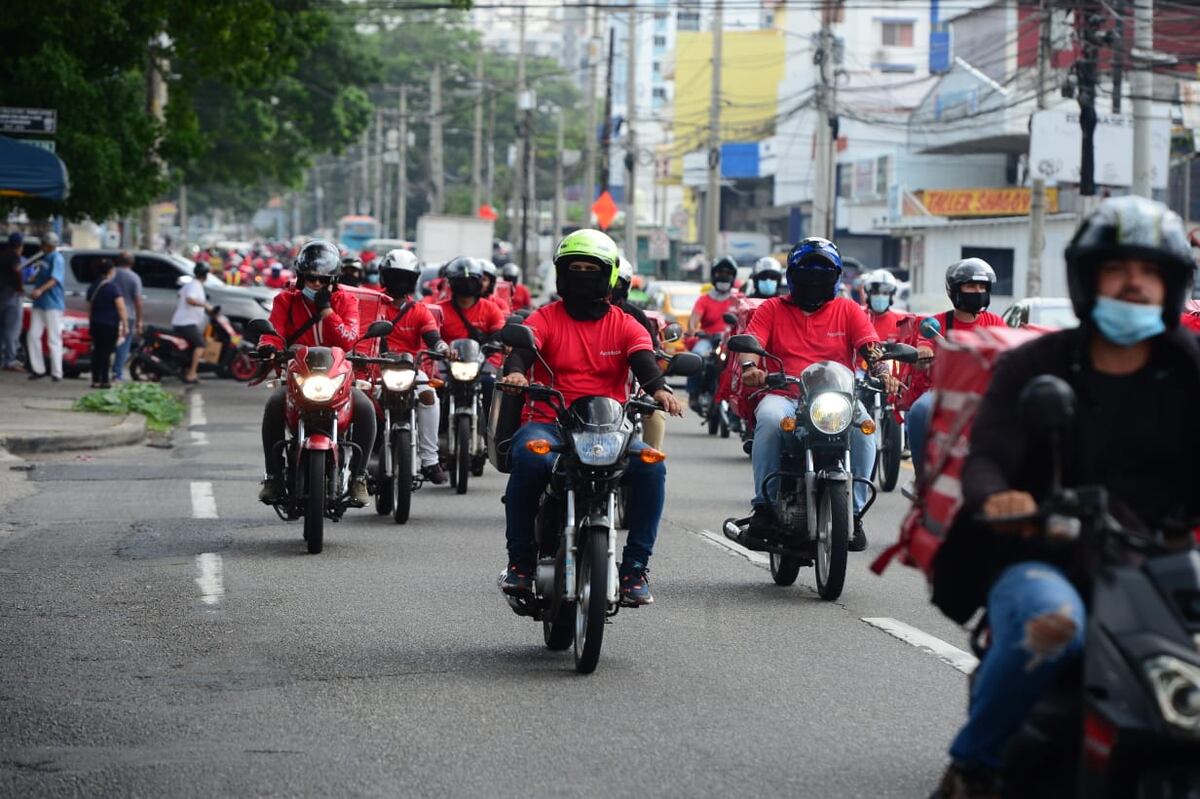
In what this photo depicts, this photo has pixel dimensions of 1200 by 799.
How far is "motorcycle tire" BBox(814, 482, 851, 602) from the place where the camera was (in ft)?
33.0

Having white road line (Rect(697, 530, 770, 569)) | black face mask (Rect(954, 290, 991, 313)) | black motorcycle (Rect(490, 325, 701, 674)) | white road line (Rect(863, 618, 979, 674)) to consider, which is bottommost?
white road line (Rect(697, 530, 770, 569))

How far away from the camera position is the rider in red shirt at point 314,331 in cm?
1209

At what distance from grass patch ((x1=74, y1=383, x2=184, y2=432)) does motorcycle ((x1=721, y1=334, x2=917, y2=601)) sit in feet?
43.0

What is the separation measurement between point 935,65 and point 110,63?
53.4 metres

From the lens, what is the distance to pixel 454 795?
20.3 ft

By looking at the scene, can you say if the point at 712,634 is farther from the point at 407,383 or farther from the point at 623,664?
the point at 407,383

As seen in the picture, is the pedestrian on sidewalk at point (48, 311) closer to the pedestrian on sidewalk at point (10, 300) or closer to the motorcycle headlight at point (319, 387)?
the pedestrian on sidewalk at point (10, 300)

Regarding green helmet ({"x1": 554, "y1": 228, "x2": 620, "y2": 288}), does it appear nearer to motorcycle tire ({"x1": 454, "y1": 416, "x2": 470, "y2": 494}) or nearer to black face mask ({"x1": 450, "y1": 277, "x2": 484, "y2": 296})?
motorcycle tire ({"x1": 454, "y1": 416, "x2": 470, "y2": 494})

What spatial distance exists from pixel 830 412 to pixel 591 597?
2.77 metres

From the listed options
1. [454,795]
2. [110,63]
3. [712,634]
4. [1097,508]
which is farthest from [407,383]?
[110,63]

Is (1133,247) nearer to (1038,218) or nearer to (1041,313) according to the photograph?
(1041,313)

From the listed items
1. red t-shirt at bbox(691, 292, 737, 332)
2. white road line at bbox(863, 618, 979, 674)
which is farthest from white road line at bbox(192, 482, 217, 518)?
red t-shirt at bbox(691, 292, 737, 332)

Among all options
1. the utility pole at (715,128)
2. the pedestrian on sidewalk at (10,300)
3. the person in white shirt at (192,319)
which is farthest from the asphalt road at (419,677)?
the utility pole at (715,128)

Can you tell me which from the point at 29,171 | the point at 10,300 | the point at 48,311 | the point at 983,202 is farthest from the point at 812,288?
the point at 983,202
